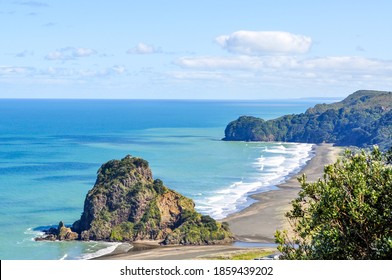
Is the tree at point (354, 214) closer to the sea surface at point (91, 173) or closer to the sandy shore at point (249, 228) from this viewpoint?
the sandy shore at point (249, 228)

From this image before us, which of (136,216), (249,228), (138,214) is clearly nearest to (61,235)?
(136,216)

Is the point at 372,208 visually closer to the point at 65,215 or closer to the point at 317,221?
the point at 317,221

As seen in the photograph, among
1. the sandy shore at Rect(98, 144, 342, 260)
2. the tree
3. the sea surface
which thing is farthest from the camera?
the sea surface

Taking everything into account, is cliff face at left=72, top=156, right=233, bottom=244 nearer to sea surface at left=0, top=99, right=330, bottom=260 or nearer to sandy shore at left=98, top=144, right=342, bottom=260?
sandy shore at left=98, top=144, right=342, bottom=260

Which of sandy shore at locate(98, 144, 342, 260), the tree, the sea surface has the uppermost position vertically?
the tree

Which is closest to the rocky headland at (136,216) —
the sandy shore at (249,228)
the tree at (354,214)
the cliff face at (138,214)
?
the cliff face at (138,214)

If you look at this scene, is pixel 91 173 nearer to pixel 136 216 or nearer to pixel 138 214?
pixel 138 214

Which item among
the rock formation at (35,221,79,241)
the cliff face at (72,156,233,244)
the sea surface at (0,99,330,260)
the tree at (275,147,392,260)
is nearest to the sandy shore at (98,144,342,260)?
the cliff face at (72,156,233,244)
